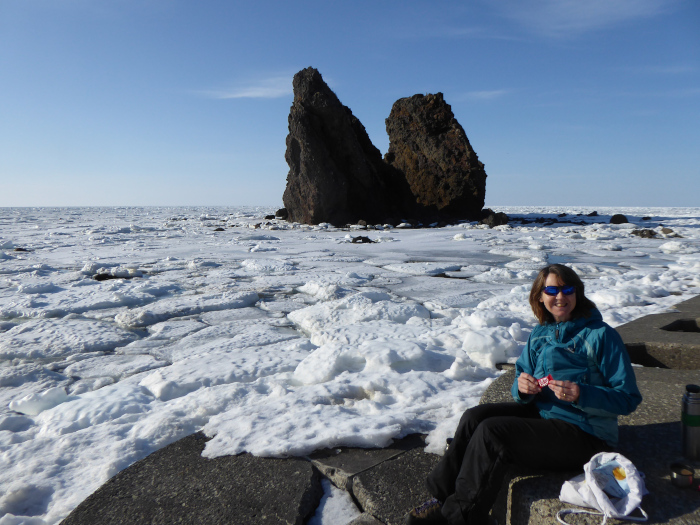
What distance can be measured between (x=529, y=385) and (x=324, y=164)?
1773 centimetres

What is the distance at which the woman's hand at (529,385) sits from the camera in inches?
74.6

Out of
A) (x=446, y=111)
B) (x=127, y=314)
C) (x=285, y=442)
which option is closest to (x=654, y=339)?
(x=285, y=442)

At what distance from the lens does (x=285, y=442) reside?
2.26 meters

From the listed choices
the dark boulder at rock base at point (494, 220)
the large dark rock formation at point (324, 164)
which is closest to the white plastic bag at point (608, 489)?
the dark boulder at rock base at point (494, 220)

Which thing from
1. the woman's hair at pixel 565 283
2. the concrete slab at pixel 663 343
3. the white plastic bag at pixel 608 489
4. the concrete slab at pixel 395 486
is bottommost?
the concrete slab at pixel 395 486

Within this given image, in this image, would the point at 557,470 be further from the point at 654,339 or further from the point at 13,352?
the point at 13,352

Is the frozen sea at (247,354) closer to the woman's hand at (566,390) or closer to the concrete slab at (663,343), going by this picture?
the concrete slab at (663,343)

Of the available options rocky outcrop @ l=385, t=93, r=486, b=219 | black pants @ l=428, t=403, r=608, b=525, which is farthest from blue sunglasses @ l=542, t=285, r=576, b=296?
rocky outcrop @ l=385, t=93, r=486, b=219

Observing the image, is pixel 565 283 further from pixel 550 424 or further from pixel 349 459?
pixel 349 459

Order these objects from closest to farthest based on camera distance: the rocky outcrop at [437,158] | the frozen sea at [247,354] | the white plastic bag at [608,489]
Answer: the white plastic bag at [608,489], the frozen sea at [247,354], the rocky outcrop at [437,158]

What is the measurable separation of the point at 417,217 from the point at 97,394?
63.7ft

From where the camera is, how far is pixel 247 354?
368 cm

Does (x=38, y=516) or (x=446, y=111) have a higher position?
(x=446, y=111)

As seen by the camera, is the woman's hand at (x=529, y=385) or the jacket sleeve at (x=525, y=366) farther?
the jacket sleeve at (x=525, y=366)
